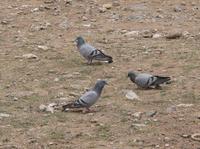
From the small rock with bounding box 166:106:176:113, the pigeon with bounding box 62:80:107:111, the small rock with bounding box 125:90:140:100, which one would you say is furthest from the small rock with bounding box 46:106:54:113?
the small rock with bounding box 166:106:176:113

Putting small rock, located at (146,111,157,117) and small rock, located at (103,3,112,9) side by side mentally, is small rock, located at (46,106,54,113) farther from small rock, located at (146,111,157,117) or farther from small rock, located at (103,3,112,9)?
small rock, located at (103,3,112,9)

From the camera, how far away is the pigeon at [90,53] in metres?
9.93

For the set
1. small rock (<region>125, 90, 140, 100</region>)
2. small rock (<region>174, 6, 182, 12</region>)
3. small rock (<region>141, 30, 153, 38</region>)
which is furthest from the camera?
small rock (<region>174, 6, 182, 12</region>)

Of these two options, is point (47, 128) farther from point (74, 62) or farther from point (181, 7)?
point (181, 7)

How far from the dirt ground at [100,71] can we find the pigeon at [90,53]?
129mm

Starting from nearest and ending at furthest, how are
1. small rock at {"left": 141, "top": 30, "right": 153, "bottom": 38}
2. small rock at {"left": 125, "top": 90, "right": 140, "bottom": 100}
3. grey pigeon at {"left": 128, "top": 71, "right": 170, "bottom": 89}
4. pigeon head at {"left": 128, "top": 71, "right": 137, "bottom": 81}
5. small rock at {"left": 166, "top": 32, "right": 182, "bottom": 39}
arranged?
small rock at {"left": 125, "top": 90, "right": 140, "bottom": 100}, grey pigeon at {"left": 128, "top": 71, "right": 170, "bottom": 89}, pigeon head at {"left": 128, "top": 71, "right": 137, "bottom": 81}, small rock at {"left": 166, "top": 32, "right": 182, "bottom": 39}, small rock at {"left": 141, "top": 30, "right": 153, "bottom": 38}

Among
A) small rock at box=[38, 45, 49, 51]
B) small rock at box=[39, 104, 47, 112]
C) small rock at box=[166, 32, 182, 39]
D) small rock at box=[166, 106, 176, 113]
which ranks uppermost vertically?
small rock at box=[166, 106, 176, 113]

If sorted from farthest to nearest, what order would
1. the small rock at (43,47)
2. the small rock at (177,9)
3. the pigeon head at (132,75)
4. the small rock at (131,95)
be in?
1. the small rock at (177,9)
2. the small rock at (43,47)
3. the pigeon head at (132,75)
4. the small rock at (131,95)

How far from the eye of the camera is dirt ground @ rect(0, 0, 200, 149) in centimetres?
676

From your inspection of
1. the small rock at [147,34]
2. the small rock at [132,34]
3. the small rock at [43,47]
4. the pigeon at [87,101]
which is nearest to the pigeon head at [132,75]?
the pigeon at [87,101]

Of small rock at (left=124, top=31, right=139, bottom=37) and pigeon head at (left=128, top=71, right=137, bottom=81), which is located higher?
pigeon head at (left=128, top=71, right=137, bottom=81)

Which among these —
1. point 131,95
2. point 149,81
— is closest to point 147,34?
point 149,81

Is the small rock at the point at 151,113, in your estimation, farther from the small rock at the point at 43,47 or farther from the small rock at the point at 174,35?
the small rock at the point at 174,35

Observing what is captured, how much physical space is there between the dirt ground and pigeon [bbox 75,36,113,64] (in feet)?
0.42
